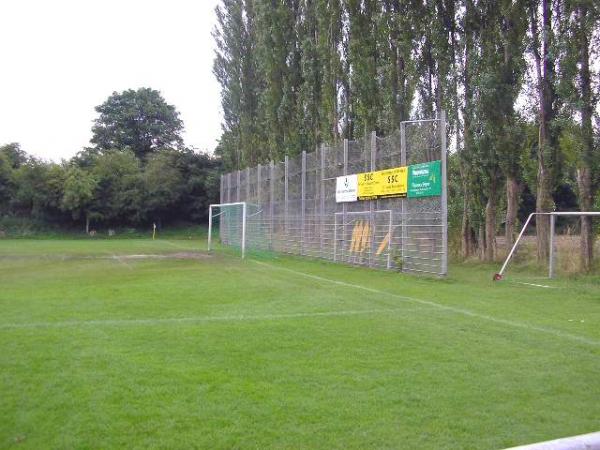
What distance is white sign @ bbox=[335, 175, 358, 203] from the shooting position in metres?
20.4

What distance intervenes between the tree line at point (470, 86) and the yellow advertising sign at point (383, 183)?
11.3 ft

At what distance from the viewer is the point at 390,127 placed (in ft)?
A: 74.0

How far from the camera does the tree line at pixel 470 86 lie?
53.1 ft

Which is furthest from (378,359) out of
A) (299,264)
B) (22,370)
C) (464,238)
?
(464,238)

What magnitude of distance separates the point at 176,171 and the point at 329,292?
143 feet

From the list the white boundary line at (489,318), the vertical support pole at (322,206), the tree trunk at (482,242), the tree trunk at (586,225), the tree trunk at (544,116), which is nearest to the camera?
the white boundary line at (489,318)

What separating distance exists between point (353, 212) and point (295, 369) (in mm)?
14918

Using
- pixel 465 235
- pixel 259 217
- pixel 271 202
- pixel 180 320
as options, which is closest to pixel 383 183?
pixel 465 235

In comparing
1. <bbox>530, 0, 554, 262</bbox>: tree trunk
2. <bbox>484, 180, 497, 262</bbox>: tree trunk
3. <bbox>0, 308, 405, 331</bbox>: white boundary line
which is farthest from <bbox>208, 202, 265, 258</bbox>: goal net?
<bbox>0, 308, 405, 331</bbox>: white boundary line

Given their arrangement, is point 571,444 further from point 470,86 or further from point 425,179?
point 470,86

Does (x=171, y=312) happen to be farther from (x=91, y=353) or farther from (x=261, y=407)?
(x=261, y=407)

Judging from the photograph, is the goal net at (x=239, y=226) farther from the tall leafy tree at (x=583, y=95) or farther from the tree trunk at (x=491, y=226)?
the tall leafy tree at (x=583, y=95)

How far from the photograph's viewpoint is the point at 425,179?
53.8 ft

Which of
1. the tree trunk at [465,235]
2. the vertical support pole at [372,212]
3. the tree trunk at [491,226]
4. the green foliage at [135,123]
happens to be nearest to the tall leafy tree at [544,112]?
the tree trunk at [491,226]
